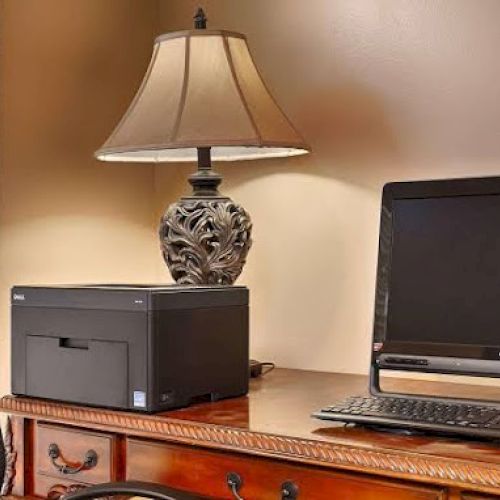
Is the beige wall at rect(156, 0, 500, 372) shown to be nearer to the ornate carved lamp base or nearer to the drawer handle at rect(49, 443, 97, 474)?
the ornate carved lamp base

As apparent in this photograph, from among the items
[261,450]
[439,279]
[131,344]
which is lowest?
[261,450]

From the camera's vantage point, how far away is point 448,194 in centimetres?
158

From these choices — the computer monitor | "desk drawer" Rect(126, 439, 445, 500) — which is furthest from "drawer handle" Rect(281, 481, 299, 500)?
the computer monitor

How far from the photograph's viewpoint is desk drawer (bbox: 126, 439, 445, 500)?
52.6 inches

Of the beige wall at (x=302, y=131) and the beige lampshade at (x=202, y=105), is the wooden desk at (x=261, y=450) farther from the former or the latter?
the beige lampshade at (x=202, y=105)

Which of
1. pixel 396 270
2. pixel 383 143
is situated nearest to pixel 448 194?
pixel 396 270

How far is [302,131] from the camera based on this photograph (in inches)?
85.4

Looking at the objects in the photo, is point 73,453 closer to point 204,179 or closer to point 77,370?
point 77,370

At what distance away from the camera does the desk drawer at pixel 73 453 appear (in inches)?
65.4

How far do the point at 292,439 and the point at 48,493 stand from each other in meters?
0.61

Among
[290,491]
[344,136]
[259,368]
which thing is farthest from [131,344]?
[344,136]

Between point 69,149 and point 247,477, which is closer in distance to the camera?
point 247,477

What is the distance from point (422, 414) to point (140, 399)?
0.50 metres

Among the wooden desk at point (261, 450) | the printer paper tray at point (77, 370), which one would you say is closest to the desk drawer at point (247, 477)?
the wooden desk at point (261, 450)
